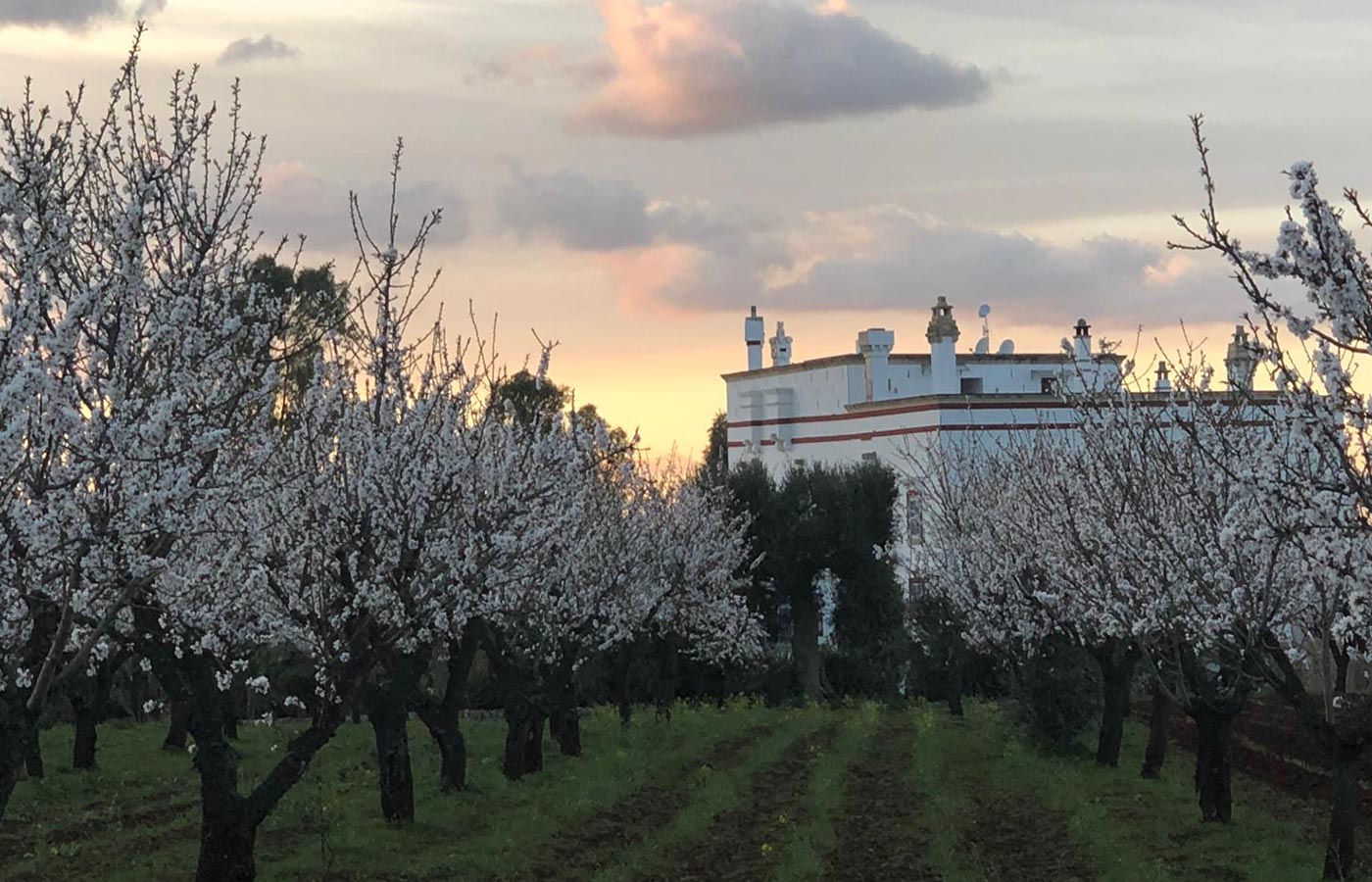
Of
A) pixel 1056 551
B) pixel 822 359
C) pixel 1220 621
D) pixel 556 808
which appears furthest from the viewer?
pixel 822 359

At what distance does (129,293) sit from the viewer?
12875 millimetres

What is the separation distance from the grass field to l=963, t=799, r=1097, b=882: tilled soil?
0.19 ft

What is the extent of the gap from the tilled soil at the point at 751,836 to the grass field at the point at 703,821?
0.07 m

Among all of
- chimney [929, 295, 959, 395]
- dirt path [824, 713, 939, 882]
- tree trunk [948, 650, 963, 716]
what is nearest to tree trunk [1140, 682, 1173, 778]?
dirt path [824, 713, 939, 882]

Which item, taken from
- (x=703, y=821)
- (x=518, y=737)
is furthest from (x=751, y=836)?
(x=518, y=737)

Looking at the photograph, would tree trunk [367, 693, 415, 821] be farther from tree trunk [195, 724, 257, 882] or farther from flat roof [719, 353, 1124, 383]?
flat roof [719, 353, 1124, 383]

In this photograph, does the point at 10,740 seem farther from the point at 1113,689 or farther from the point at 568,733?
the point at 1113,689

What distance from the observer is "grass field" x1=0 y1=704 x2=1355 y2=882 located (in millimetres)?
21312

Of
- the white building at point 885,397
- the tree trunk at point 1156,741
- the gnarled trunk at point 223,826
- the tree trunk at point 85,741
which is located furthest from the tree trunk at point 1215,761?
the white building at point 885,397

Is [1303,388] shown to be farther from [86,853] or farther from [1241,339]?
[86,853]

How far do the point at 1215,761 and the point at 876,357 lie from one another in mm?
53595

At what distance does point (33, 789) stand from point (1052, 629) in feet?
70.4

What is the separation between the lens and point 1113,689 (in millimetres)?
33969

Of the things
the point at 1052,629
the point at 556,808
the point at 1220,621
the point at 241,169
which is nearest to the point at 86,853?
the point at 556,808
